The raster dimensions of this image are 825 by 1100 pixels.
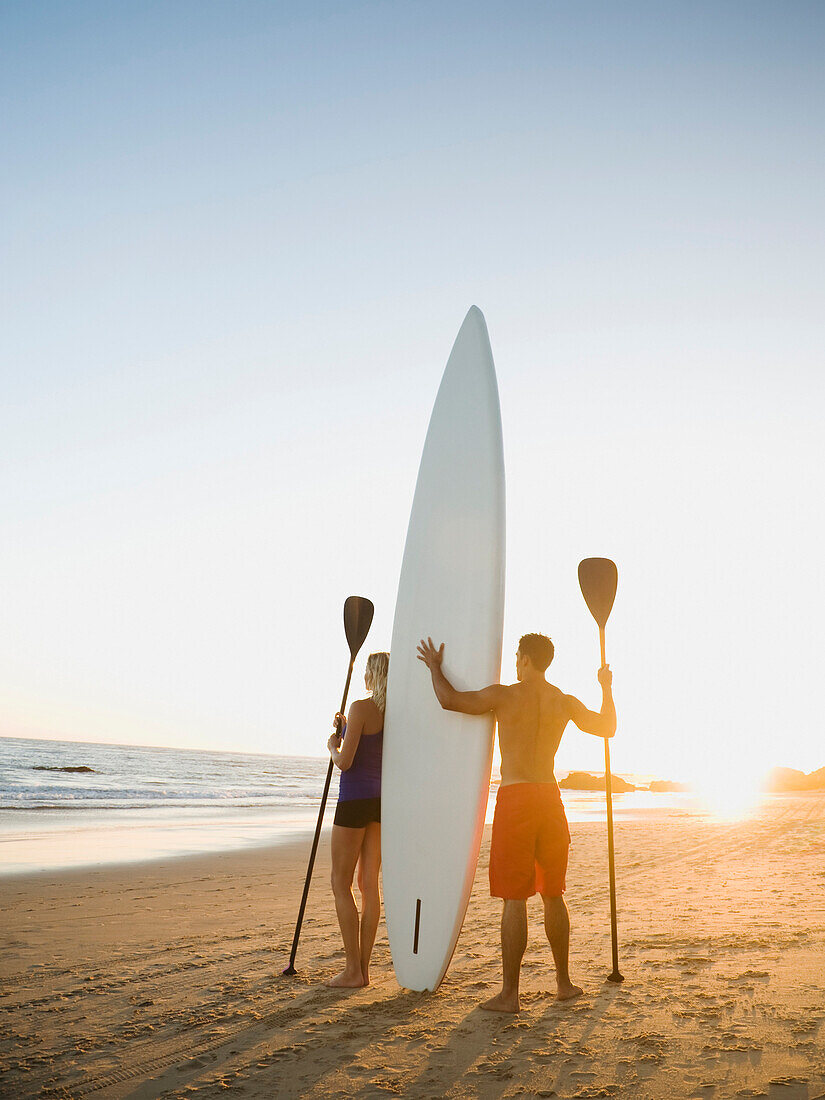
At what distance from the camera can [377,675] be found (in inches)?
141

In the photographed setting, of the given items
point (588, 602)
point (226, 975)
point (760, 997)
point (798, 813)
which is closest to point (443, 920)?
point (226, 975)

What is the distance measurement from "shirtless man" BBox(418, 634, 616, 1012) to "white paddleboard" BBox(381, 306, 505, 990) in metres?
0.32

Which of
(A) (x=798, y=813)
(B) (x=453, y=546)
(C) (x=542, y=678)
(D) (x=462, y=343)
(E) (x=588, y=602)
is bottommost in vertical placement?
(A) (x=798, y=813)

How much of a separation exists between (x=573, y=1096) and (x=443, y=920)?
1331 millimetres

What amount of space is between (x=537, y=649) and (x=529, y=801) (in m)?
0.62

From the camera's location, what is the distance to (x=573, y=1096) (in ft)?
6.91

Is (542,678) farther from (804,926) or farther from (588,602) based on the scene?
(804,926)

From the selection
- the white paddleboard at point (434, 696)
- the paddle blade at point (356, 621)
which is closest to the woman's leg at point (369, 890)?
the white paddleboard at point (434, 696)

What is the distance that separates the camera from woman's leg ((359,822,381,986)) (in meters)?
3.33

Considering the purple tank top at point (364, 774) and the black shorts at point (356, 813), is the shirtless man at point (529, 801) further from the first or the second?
the black shorts at point (356, 813)

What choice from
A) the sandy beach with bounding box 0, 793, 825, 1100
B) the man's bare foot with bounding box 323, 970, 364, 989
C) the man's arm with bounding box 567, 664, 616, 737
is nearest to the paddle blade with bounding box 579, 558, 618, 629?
the man's arm with bounding box 567, 664, 616, 737

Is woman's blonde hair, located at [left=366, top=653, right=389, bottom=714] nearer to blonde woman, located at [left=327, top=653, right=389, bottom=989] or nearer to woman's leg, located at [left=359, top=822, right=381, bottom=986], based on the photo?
blonde woman, located at [left=327, top=653, right=389, bottom=989]

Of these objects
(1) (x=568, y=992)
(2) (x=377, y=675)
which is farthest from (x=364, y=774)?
(1) (x=568, y=992)

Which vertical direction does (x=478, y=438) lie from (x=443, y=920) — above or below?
above
